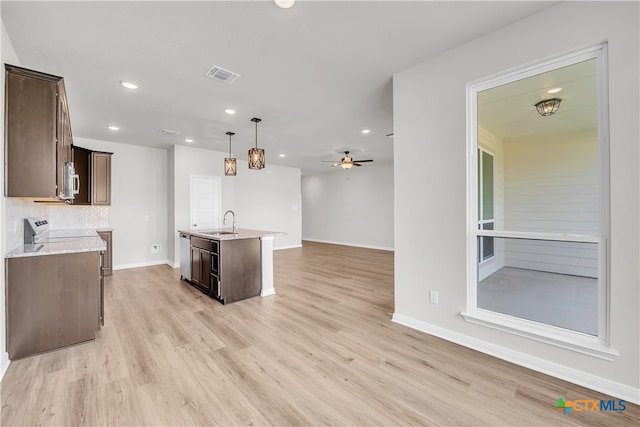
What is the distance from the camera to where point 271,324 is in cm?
304

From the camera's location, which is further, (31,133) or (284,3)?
(31,133)

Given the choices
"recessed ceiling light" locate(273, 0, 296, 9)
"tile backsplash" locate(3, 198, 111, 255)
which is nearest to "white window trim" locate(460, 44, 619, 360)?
"recessed ceiling light" locate(273, 0, 296, 9)

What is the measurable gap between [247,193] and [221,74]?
5211 millimetres

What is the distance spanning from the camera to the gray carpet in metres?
2.04

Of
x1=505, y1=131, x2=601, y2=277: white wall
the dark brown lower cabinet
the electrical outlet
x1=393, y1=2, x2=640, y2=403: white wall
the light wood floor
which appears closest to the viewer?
the light wood floor

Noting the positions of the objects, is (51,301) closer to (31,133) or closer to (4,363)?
(4,363)

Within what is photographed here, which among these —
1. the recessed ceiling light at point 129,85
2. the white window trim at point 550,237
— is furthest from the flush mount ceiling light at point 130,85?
the white window trim at point 550,237

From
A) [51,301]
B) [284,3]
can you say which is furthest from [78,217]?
[284,3]

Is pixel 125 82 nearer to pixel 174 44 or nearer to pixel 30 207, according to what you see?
pixel 174 44

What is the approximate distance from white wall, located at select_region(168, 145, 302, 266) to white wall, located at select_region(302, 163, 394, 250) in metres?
1.53

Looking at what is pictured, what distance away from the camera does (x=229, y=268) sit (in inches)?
148

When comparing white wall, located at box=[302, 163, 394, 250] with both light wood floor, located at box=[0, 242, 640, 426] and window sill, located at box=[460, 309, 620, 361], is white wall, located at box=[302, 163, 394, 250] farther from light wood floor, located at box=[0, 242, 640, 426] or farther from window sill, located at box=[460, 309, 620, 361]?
window sill, located at box=[460, 309, 620, 361]

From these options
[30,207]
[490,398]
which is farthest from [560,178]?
[30,207]

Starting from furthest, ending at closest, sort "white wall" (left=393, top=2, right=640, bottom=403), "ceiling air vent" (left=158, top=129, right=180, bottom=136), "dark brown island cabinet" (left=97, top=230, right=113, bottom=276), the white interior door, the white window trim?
the white interior door
"dark brown island cabinet" (left=97, top=230, right=113, bottom=276)
"ceiling air vent" (left=158, top=129, right=180, bottom=136)
the white window trim
"white wall" (left=393, top=2, right=640, bottom=403)
